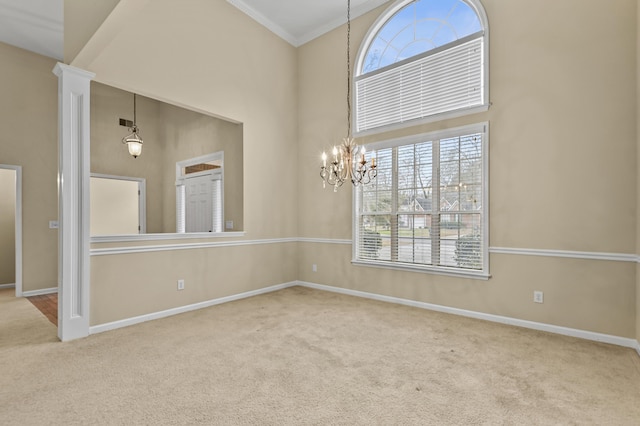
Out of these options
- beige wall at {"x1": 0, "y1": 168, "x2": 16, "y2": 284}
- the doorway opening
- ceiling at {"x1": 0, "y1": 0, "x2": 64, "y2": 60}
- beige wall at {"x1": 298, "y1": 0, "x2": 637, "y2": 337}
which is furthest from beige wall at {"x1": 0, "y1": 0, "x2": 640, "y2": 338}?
beige wall at {"x1": 0, "y1": 168, "x2": 16, "y2": 284}

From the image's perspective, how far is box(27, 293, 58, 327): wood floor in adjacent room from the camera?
3970 mm

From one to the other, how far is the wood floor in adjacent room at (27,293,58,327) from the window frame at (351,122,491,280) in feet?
13.1

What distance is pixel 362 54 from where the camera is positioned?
15.6 ft

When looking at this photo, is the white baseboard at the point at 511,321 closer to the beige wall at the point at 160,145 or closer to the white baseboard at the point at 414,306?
the white baseboard at the point at 414,306

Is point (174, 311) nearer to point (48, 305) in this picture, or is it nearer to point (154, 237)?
point (154, 237)

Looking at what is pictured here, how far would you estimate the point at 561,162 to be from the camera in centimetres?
320

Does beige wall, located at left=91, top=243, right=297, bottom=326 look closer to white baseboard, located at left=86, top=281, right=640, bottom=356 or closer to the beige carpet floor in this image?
white baseboard, located at left=86, top=281, right=640, bottom=356

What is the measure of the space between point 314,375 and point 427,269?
2.28 m

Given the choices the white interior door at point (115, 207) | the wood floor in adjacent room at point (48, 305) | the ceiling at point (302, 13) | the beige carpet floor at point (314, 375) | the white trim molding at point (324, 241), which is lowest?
the wood floor in adjacent room at point (48, 305)

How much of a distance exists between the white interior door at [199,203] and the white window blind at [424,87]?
9.21 feet

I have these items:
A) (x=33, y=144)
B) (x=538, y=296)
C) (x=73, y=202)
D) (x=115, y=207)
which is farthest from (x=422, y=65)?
(x=115, y=207)

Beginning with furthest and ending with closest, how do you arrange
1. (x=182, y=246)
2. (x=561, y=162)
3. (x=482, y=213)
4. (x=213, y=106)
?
(x=213, y=106), (x=182, y=246), (x=482, y=213), (x=561, y=162)

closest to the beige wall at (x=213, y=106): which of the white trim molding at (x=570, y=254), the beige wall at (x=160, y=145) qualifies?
the beige wall at (x=160, y=145)

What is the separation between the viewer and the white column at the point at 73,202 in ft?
10.0
